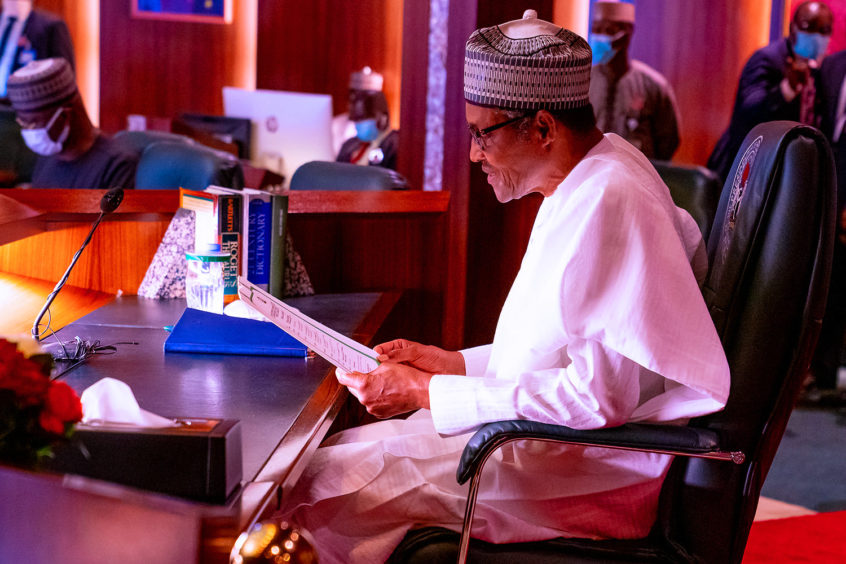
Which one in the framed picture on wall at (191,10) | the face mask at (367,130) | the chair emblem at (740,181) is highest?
the framed picture on wall at (191,10)

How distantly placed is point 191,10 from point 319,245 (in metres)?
5.07

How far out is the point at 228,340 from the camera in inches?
65.7

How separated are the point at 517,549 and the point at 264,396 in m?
0.44

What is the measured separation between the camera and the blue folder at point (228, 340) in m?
1.67

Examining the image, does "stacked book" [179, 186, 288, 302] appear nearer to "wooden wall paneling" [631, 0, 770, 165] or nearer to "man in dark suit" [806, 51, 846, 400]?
"wooden wall paneling" [631, 0, 770, 165]

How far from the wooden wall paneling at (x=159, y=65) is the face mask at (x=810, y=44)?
4.20 m

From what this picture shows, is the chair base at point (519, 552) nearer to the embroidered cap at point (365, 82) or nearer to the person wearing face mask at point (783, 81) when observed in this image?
the person wearing face mask at point (783, 81)

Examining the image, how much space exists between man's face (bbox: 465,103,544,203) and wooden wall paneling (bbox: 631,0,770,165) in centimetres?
273

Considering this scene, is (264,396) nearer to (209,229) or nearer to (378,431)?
(378,431)

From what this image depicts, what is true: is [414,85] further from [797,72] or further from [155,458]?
[155,458]

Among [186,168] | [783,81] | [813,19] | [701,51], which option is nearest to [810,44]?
[813,19]

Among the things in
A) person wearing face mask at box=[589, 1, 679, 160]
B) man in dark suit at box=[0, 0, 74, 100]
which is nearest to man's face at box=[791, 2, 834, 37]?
person wearing face mask at box=[589, 1, 679, 160]

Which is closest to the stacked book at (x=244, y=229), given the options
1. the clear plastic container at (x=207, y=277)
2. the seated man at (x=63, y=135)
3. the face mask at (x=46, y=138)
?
the clear plastic container at (x=207, y=277)

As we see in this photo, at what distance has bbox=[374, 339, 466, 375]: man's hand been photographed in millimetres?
1679
